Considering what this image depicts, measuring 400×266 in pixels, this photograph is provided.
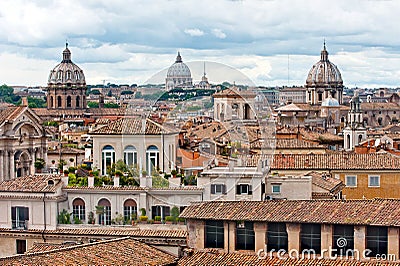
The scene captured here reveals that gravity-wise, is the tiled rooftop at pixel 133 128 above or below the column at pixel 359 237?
above

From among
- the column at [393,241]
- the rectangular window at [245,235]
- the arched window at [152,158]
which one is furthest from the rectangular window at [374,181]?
the column at [393,241]

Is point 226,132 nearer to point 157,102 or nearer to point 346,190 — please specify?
point 157,102

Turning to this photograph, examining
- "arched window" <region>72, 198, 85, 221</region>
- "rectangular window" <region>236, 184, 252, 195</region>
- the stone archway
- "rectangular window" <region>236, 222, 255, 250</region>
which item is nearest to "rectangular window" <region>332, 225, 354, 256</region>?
"rectangular window" <region>236, 222, 255, 250</region>

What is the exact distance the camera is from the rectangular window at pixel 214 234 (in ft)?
67.3

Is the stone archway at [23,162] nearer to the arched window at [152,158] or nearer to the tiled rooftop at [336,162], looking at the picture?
the tiled rooftop at [336,162]

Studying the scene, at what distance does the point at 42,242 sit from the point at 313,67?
313 ft

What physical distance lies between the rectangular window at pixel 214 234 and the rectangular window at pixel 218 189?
2681mm

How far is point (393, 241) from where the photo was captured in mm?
19031

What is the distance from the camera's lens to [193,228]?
68.3 ft

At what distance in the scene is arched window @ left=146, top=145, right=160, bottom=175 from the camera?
923 inches

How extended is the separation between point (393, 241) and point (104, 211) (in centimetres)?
725

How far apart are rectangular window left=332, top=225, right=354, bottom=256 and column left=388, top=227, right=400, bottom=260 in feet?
2.20

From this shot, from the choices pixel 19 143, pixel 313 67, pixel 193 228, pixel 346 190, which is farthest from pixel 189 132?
pixel 313 67

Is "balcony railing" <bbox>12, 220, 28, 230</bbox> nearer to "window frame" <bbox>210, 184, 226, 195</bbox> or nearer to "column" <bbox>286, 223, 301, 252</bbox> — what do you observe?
"window frame" <bbox>210, 184, 226, 195</bbox>
